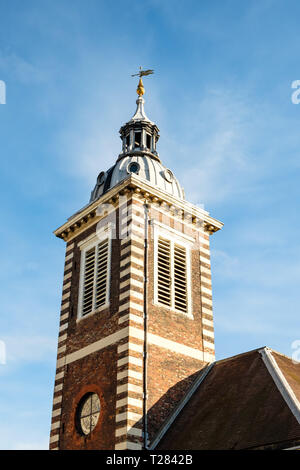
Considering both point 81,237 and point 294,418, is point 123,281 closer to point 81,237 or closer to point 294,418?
point 81,237

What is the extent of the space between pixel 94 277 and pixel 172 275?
321 centimetres

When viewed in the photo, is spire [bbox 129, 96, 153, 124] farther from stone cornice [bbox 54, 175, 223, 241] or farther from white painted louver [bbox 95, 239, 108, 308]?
white painted louver [bbox 95, 239, 108, 308]

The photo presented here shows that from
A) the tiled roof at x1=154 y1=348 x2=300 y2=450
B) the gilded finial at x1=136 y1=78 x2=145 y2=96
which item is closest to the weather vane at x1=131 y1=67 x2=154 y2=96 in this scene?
the gilded finial at x1=136 y1=78 x2=145 y2=96

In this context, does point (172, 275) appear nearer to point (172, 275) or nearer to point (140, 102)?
point (172, 275)

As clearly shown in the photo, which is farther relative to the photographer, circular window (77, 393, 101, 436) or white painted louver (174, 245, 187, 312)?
white painted louver (174, 245, 187, 312)

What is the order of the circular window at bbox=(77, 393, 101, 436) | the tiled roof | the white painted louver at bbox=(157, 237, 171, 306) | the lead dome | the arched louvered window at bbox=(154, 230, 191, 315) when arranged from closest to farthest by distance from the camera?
the tiled roof → the circular window at bbox=(77, 393, 101, 436) → the white painted louver at bbox=(157, 237, 171, 306) → the arched louvered window at bbox=(154, 230, 191, 315) → the lead dome

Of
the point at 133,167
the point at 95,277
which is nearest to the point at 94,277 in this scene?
the point at 95,277

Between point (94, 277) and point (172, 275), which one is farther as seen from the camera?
point (94, 277)

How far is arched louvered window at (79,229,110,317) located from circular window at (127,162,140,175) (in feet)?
11.5

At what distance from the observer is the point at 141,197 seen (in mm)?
23438

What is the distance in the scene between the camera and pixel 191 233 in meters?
25.0

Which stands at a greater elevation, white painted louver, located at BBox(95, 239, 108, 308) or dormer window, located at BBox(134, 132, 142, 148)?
dormer window, located at BBox(134, 132, 142, 148)

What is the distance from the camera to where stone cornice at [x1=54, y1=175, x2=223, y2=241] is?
76.3 feet

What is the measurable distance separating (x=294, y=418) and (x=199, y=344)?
7082 mm
